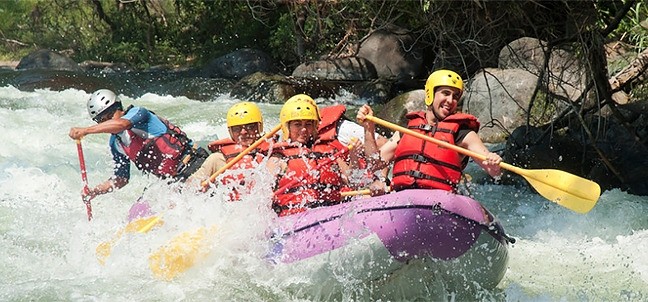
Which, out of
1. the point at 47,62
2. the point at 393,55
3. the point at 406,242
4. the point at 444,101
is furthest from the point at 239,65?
the point at 406,242

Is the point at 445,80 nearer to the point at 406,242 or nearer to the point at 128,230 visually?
the point at 406,242

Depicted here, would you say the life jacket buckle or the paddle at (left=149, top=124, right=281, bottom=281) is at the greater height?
the life jacket buckle

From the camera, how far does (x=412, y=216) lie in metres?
4.83

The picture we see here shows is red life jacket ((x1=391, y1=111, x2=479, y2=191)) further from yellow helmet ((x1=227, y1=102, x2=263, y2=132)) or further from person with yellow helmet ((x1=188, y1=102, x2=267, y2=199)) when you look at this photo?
yellow helmet ((x1=227, y1=102, x2=263, y2=132))

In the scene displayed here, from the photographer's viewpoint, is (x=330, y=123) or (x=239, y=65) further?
(x=239, y=65)

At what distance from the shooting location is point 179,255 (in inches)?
217

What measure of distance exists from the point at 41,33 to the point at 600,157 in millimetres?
16036

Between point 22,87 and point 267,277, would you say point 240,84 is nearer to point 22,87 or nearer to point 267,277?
point 22,87

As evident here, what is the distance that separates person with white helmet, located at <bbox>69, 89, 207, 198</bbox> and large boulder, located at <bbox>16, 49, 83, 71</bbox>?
1149 centimetres

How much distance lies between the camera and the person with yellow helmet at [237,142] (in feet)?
19.3

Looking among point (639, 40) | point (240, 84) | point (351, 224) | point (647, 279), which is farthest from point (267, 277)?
point (240, 84)

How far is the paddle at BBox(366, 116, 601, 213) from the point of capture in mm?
5086

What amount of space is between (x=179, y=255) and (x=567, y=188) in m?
2.28

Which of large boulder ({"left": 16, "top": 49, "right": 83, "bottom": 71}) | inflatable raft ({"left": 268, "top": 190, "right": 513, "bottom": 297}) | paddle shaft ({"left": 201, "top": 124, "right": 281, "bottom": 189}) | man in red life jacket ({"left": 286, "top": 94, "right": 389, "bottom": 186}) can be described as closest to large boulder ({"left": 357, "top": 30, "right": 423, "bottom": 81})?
large boulder ({"left": 16, "top": 49, "right": 83, "bottom": 71})
